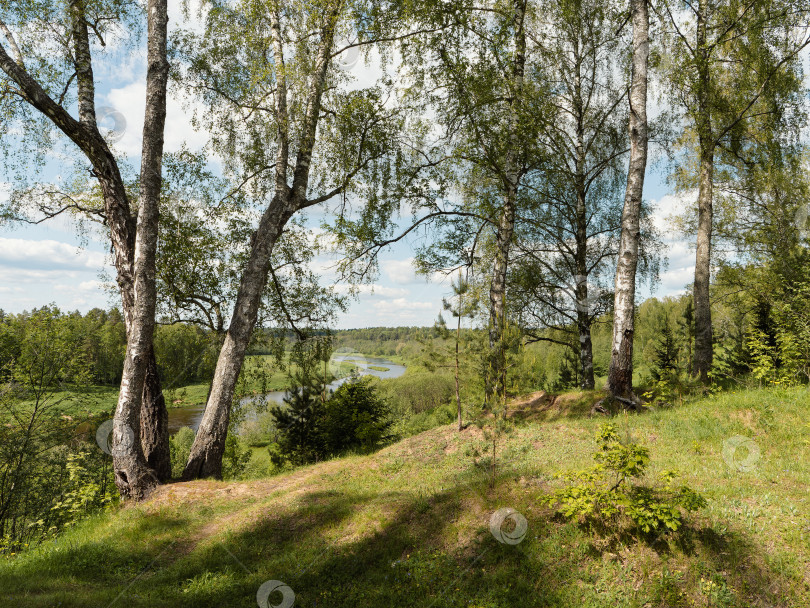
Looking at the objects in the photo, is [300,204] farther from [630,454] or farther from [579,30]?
[579,30]

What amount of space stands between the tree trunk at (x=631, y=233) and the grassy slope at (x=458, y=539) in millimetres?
1015

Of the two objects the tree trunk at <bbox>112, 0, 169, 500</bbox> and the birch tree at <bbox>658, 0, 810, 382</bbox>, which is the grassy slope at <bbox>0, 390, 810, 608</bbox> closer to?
the tree trunk at <bbox>112, 0, 169, 500</bbox>

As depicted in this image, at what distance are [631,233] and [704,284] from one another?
444 cm

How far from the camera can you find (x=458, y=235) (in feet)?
39.9

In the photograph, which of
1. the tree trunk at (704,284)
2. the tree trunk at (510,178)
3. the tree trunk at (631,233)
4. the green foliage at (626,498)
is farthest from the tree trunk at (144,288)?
the tree trunk at (704,284)

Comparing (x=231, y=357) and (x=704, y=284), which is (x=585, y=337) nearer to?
(x=704, y=284)

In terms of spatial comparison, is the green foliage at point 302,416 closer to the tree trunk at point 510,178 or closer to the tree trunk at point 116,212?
the tree trunk at point 116,212

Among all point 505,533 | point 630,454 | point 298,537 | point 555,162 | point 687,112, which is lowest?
point 298,537

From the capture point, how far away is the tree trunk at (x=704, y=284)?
10977 millimetres

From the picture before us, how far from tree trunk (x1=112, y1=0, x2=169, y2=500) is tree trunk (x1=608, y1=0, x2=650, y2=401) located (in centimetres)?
959

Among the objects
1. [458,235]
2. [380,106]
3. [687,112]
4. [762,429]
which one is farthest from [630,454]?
[687,112]

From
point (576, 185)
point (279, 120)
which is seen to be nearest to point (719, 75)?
point (576, 185)

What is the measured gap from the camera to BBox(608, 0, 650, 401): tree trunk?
27.4 ft

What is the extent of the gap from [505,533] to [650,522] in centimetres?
173
